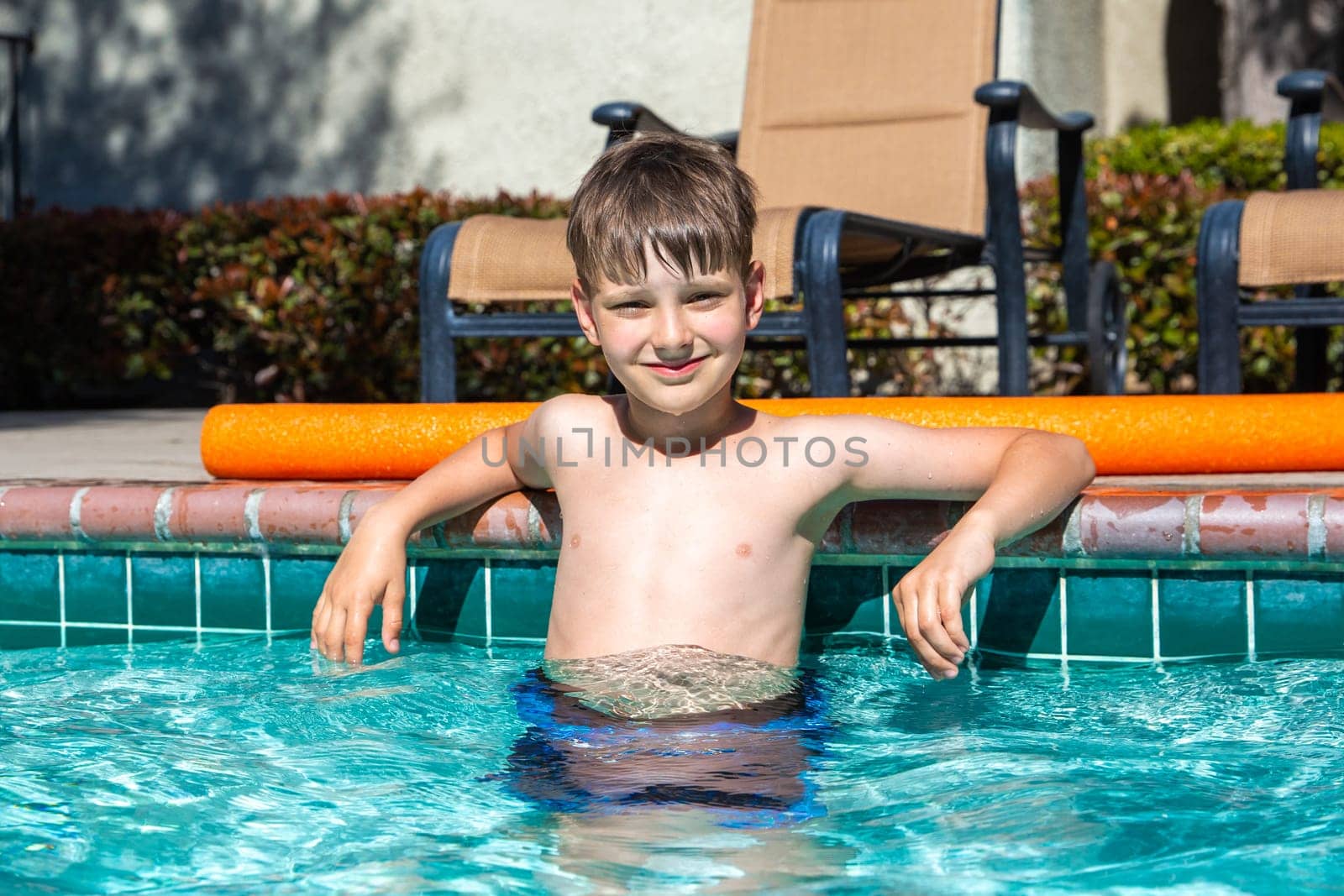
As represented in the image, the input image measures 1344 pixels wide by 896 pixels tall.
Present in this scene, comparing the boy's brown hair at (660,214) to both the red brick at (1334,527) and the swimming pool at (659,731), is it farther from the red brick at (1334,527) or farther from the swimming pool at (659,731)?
the red brick at (1334,527)

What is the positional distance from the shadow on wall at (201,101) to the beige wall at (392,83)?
11 millimetres

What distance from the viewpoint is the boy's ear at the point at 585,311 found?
221 cm

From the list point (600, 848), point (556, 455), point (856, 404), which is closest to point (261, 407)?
point (556, 455)

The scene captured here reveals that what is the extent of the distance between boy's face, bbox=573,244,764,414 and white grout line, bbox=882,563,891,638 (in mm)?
717

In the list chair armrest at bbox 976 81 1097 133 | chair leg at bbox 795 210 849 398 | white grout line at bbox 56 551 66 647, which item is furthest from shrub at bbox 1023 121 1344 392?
white grout line at bbox 56 551 66 647

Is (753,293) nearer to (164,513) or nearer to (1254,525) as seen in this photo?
(1254,525)

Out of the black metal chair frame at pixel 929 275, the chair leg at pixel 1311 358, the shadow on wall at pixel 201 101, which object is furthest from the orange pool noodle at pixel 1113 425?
the shadow on wall at pixel 201 101

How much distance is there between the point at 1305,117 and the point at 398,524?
2965mm

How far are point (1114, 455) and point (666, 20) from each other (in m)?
5.39

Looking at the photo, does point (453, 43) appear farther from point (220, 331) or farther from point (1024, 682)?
point (1024, 682)

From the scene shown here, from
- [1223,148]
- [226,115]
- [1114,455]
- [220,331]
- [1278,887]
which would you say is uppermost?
[226,115]

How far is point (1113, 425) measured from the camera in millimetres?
2676

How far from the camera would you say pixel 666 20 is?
7512 millimetres

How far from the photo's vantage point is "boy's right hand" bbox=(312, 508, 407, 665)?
218cm
